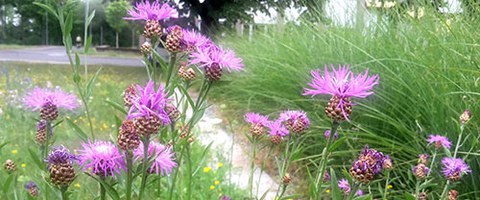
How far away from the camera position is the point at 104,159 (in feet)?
2.51

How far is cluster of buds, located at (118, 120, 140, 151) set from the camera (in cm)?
70

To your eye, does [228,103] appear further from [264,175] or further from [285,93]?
[264,175]

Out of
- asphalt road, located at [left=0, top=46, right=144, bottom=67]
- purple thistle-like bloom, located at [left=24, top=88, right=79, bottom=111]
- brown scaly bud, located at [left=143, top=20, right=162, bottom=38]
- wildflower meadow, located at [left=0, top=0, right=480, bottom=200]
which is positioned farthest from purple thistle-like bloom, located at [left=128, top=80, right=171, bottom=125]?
asphalt road, located at [left=0, top=46, right=144, bottom=67]

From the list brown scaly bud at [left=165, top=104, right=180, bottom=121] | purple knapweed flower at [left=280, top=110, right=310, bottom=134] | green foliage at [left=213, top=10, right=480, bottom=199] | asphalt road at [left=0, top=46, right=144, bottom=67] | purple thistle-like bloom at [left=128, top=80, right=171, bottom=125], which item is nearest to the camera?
purple thistle-like bloom at [left=128, top=80, right=171, bottom=125]

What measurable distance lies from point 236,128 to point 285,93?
28.8 inches

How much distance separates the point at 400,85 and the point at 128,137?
199 cm

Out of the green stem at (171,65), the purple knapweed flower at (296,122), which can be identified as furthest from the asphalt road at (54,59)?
the green stem at (171,65)

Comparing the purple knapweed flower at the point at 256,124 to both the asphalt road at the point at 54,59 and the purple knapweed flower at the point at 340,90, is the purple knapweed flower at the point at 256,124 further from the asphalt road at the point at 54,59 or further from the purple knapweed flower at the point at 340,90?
the asphalt road at the point at 54,59

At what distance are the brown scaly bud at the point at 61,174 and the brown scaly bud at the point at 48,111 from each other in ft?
0.96

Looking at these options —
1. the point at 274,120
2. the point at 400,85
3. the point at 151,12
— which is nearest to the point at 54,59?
the point at 274,120

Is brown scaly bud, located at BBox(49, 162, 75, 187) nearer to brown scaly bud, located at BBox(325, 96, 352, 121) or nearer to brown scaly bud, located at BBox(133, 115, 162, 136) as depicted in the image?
brown scaly bud, located at BBox(133, 115, 162, 136)

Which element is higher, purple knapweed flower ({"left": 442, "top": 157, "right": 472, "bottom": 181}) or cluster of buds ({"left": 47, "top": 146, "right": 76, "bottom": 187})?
cluster of buds ({"left": 47, "top": 146, "right": 76, "bottom": 187})

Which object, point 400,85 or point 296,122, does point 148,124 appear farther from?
point 400,85

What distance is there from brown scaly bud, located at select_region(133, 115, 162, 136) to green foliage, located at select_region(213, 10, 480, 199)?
919mm
